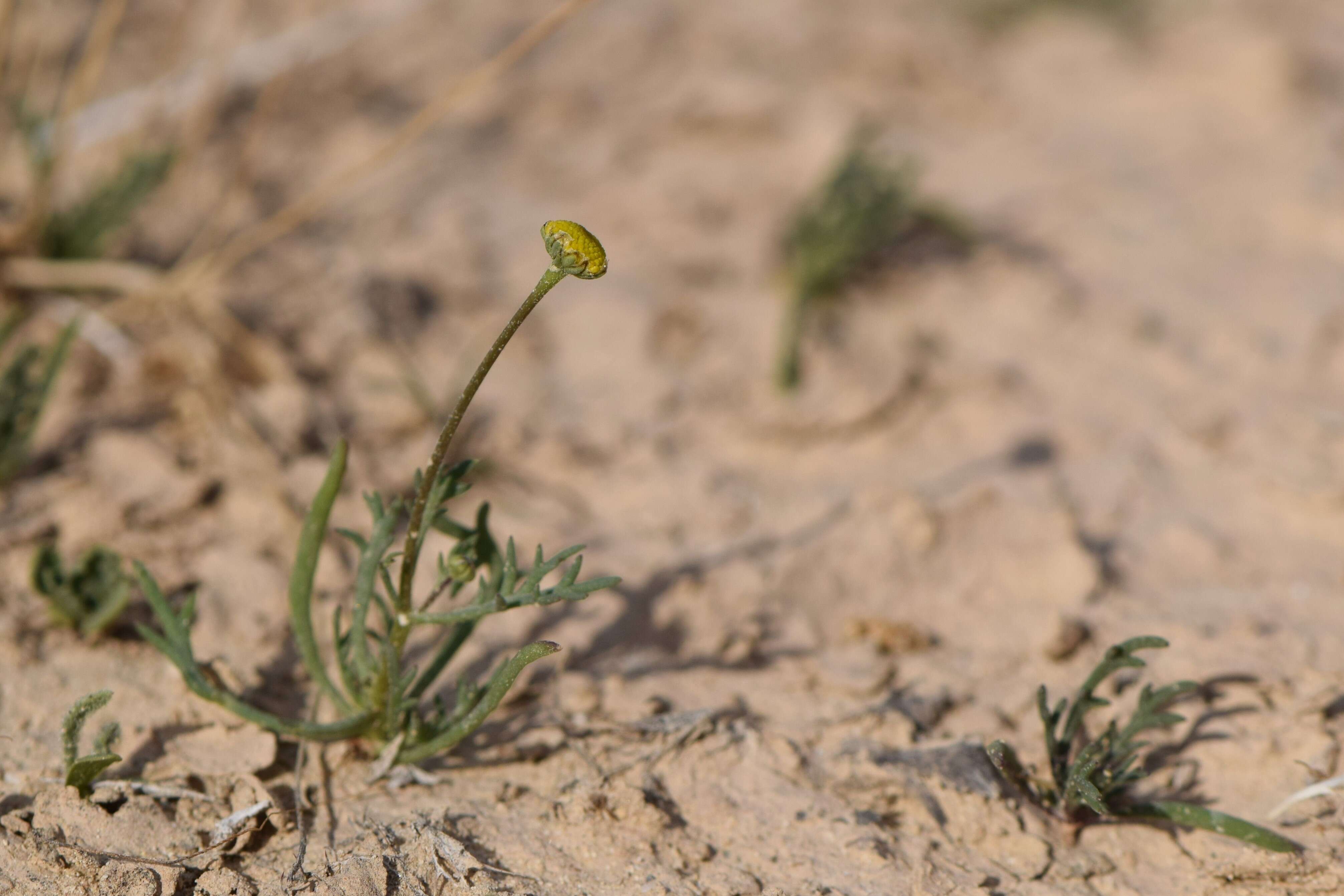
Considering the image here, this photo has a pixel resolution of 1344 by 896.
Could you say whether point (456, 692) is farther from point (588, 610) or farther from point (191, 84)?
point (191, 84)

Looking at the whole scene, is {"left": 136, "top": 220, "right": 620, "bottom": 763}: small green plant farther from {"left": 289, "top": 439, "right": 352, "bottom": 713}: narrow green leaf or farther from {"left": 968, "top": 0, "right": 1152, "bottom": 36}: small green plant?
{"left": 968, "top": 0, "right": 1152, "bottom": 36}: small green plant

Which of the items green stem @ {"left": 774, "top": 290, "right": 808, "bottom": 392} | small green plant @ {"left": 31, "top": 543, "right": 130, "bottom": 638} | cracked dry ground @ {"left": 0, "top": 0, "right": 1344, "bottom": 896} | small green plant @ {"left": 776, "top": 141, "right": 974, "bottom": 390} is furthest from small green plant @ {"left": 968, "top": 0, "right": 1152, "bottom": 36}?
small green plant @ {"left": 31, "top": 543, "right": 130, "bottom": 638}

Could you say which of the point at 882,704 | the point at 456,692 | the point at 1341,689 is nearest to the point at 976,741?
the point at 882,704

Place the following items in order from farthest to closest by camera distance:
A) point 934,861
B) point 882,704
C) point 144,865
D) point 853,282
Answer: point 853,282 → point 882,704 → point 934,861 → point 144,865

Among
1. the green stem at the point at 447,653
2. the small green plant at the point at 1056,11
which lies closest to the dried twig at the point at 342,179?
Answer: the green stem at the point at 447,653

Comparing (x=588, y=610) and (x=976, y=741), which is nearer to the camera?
(x=976, y=741)

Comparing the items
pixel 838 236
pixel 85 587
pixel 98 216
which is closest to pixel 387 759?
pixel 85 587

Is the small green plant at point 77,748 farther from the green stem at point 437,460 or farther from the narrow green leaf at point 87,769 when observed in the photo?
the green stem at point 437,460

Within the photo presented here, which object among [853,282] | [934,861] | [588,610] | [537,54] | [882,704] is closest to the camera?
[934,861]

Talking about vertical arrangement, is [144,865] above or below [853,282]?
below
